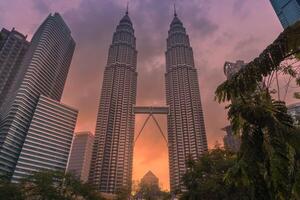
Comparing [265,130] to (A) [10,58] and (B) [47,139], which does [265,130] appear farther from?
(A) [10,58]

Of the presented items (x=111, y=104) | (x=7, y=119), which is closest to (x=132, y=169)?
(x=111, y=104)

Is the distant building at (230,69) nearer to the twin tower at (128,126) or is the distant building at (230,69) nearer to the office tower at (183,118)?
the office tower at (183,118)

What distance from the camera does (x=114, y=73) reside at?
643ft

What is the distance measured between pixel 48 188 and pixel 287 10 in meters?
90.7

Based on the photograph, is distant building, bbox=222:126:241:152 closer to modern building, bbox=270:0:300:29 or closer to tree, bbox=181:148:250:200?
tree, bbox=181:148:250:200

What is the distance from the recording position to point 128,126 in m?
170

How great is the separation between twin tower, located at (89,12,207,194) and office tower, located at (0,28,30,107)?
68.2 m

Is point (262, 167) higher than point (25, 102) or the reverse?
the reverse

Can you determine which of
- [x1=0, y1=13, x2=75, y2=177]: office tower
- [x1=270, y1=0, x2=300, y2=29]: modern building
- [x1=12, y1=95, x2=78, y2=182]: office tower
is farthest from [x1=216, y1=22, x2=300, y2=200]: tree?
[x1=12, y1=95, x2=78, y2=182]: office tower

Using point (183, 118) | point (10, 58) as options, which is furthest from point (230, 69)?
point (10, 58)

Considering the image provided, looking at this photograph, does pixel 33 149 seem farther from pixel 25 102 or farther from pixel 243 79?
pixel 243 79

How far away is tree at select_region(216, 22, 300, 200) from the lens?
464 centimetres

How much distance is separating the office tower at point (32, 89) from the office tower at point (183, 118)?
87354 millimetres

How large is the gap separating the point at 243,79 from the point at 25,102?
165 metres
